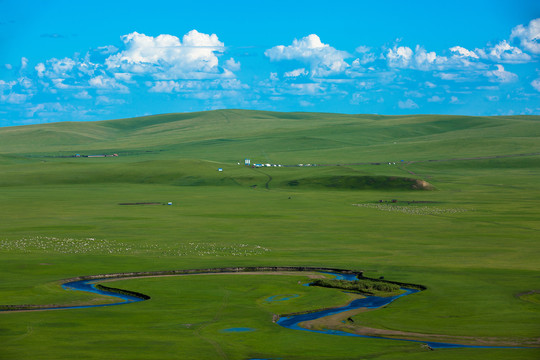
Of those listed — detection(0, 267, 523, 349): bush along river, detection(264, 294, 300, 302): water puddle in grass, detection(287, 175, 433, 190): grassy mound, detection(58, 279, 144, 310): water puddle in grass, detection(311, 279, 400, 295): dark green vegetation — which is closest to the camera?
detection(0, 267, 523, 349): bush along river

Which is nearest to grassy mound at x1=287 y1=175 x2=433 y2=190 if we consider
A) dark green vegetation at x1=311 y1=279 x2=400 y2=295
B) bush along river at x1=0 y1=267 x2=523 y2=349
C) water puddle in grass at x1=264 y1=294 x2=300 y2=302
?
bush along river at x1=0 y1=267 x2=523 y2=349

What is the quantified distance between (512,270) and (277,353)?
35376 millimetres

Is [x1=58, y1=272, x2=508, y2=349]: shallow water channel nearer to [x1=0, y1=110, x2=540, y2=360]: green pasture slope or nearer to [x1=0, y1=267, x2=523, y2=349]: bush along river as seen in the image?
[x1=0, y1=267, x2=523, y2=349]: bush along river

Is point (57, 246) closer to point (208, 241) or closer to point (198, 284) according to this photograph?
point (208, 241)

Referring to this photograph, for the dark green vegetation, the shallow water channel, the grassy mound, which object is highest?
the grassy mound

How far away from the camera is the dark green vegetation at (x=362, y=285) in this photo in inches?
2372

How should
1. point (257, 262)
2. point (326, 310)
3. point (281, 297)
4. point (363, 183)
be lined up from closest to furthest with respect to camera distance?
point (326, 310)
point (281, 297)
point (257, 262)
point (363, 183)

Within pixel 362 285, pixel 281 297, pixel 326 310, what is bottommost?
pixel 326 310

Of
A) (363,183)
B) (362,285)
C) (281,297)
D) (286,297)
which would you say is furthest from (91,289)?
(363,183)

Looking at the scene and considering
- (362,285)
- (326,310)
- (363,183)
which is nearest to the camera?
(326,310)

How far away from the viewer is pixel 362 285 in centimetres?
6166

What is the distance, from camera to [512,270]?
68.7 metres

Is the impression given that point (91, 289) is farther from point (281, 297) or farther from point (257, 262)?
point (257, 262)

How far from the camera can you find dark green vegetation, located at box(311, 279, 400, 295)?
198 ft
